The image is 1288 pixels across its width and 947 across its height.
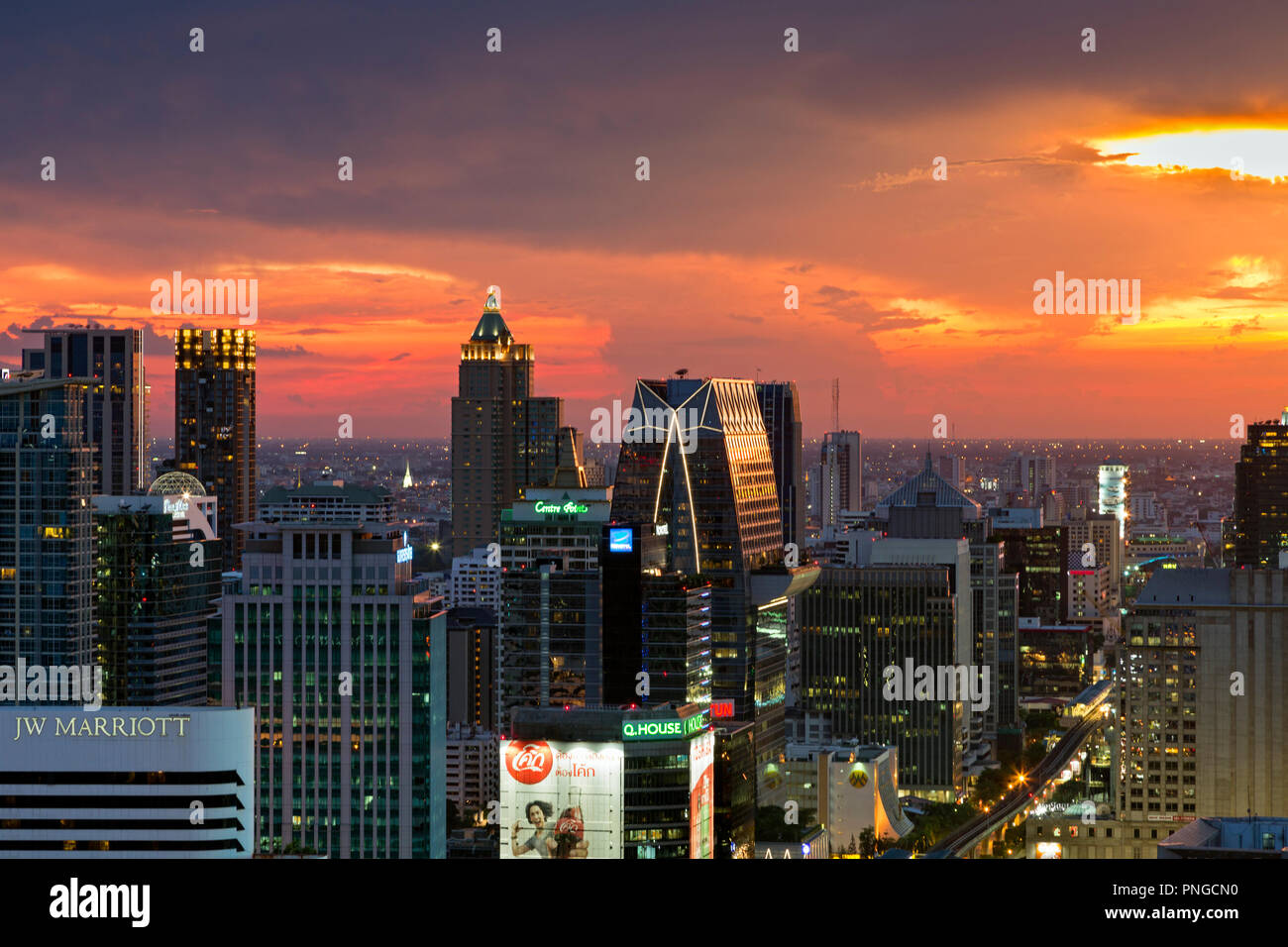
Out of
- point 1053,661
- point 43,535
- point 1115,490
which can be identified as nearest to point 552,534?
point 43,535

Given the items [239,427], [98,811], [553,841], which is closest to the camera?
[98,811]

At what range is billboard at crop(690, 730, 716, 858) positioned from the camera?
30016 mm

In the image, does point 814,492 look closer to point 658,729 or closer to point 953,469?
point 953,469

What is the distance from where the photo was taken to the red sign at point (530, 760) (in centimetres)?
2883

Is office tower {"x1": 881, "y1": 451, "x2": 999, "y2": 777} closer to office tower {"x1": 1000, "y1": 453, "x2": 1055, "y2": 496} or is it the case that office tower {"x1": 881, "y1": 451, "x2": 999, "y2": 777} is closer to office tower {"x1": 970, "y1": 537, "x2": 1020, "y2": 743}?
office tower {"x1": 970, "y1": 537, "x2": 1020, "y2": 743}

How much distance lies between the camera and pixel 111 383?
66062mm

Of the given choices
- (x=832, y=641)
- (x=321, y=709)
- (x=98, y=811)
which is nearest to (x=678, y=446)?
(x=832, y=641)

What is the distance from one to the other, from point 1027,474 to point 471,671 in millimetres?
52024

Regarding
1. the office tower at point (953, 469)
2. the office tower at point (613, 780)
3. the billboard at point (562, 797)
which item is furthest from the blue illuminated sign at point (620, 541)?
the office tower at point (953, 469)

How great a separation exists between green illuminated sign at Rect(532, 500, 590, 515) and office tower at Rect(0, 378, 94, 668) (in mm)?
12240

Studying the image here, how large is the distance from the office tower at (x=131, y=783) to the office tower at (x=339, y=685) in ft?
45.5

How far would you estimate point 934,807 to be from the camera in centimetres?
4647
